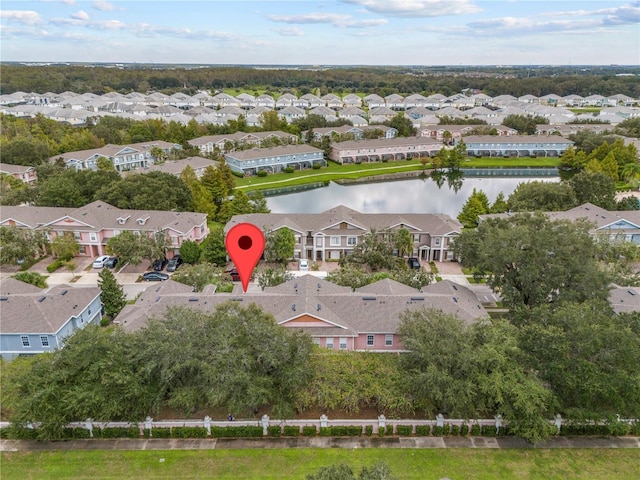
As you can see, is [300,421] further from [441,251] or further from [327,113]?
[327,113]

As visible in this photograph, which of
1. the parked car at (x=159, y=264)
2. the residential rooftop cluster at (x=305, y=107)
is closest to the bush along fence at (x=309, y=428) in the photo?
the parked car at (x=159, y=264)

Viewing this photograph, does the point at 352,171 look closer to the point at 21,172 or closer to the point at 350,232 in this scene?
the point at 350,232

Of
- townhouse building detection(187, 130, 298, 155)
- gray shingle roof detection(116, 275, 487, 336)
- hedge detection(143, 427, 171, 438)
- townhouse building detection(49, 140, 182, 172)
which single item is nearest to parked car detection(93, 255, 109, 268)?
gray shingle roof detection(116, 275, 487, 336)

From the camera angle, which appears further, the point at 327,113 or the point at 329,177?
the point at 327,113

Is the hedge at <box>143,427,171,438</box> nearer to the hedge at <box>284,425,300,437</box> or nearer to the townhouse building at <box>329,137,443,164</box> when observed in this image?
the hedge at <box>284,425,300,437</box>

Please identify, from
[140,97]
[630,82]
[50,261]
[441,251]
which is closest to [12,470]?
[50,261]

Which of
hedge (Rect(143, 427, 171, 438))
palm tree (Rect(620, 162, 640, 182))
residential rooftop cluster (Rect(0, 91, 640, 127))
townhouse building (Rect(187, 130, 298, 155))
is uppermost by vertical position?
residential rooftop cluster (Rect(0, 91, 640, 127))

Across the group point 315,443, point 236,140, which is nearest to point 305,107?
point 236,140
